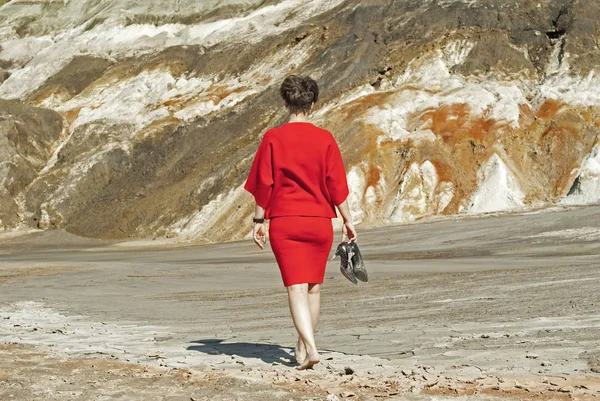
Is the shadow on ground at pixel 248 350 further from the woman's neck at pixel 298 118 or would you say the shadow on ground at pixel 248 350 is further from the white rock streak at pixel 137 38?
the white rock streak at pixel 137 38

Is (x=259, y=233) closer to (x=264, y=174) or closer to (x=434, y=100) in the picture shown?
(x=264, y=174)

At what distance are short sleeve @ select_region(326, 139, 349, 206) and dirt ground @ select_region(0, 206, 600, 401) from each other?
54.7 inches

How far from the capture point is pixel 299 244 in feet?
21.5

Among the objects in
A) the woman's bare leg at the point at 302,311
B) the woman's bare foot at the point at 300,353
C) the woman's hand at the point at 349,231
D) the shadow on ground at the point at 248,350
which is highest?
the woman's hand at the point at 349,231

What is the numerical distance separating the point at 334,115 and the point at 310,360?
49.1m

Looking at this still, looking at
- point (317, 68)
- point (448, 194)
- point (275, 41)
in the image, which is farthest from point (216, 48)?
point (448, 194)

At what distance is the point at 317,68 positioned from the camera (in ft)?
213

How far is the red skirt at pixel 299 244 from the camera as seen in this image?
6.55m

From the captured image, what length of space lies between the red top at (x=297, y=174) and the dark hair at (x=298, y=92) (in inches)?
8.9

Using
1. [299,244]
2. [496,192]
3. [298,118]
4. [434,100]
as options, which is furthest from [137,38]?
[299,244]

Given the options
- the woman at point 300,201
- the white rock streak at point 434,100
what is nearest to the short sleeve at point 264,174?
the woman at point 300,201

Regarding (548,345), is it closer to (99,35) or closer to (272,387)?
(272,387)

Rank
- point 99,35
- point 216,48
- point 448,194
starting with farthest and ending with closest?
point 99,35 → point 216,48 → point 448,194

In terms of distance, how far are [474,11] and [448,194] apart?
79.7ft
